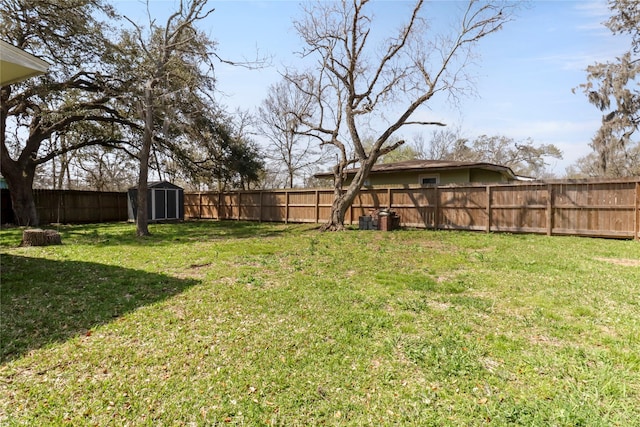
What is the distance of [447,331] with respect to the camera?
3.15 metres

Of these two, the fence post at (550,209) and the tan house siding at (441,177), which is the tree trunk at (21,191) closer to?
the tan house siding at (441,177)

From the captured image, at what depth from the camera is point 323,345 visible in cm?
292

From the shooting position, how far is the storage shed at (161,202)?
16531 mm

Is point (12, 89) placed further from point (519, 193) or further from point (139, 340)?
point (519, 193)

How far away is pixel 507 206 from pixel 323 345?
9.47 metres

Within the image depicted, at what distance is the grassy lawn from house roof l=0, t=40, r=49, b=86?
2946 mm

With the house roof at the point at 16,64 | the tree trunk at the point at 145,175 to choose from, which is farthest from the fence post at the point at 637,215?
the tree trunk at the point at 145,175

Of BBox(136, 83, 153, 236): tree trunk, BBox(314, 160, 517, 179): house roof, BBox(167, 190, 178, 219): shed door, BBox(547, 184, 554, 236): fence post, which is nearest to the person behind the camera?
BBox(547, 184, 554, 236): fence post

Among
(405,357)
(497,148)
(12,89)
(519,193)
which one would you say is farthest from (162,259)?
(497,148)

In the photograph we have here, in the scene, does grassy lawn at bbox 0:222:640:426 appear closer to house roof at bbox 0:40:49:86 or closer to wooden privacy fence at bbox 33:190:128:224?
house roof at bbox 0:40:49:86

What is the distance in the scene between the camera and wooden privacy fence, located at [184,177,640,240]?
870 cm

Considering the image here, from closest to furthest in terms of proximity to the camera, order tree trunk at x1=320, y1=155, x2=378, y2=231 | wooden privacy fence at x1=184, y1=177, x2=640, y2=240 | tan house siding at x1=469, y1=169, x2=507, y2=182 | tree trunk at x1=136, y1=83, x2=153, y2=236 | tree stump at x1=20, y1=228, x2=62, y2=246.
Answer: tree stump at x1=20, y1=228, x2=62, y2=246 → wooden privacy fence at x1=184, y1=177, x2=640, y2=240 → tree trunk at x1=136, y1=83, x2=153, y2=236 → tree trunk at x1=320, y1=155, x2=378, y2=231 → tan house siding at x1=469, y1=169, x2=507, y2=182

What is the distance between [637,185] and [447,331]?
29.0ft

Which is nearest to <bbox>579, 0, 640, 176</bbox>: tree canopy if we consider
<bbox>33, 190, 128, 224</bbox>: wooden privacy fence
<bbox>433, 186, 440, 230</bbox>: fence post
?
<bbox>433, 186, 440, 230</bbox>: fence post
